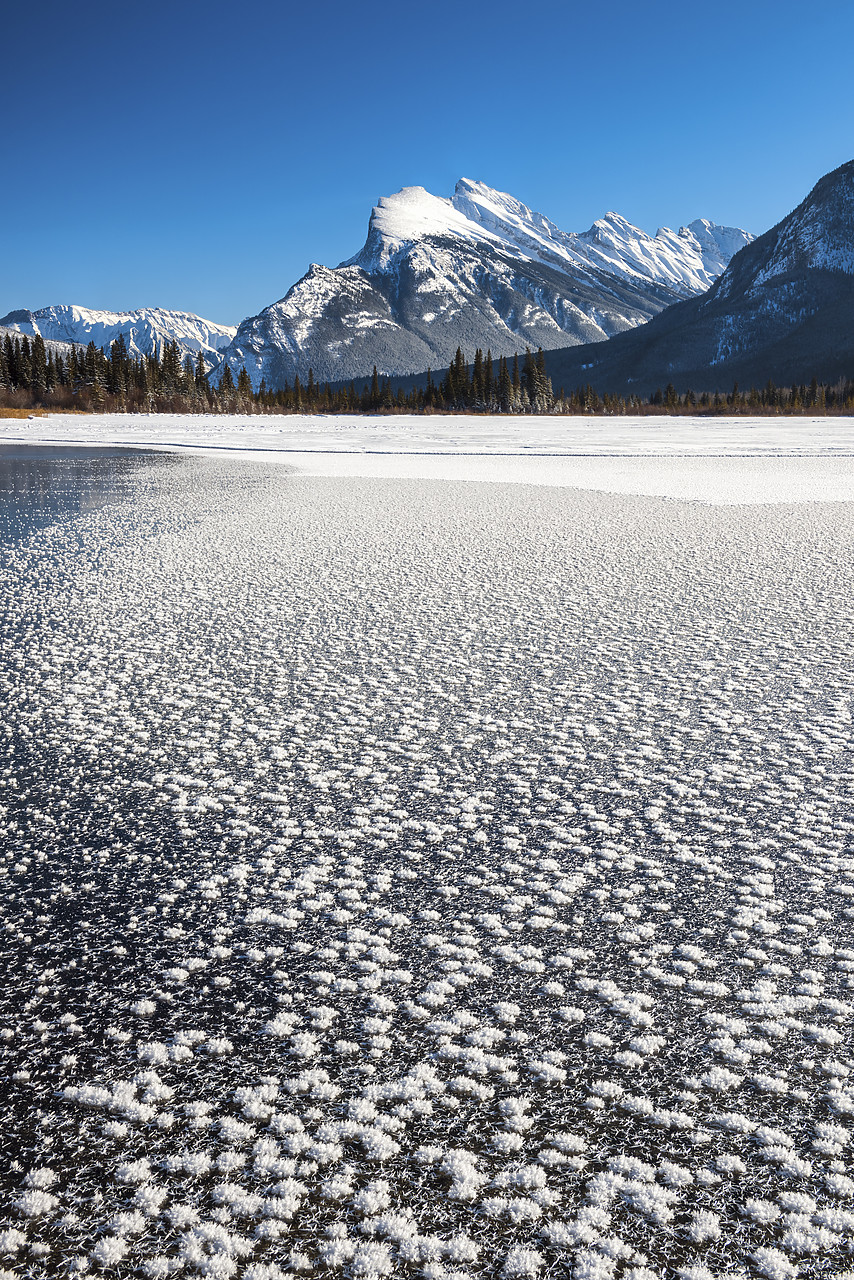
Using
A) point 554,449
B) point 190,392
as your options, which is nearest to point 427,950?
point 554,449

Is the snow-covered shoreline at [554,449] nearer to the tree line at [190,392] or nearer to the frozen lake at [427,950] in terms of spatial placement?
the frozen lake at [427,950]

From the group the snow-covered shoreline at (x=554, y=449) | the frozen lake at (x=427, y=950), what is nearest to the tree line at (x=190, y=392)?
the snow-covered shoreline at (x=554, y=449)

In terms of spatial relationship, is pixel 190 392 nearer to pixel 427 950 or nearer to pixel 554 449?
pixel 554 449

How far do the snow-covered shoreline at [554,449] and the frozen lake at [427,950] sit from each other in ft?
54.9

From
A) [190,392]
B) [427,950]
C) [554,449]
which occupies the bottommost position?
[427,950]

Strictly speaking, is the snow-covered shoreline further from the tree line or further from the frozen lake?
the tree line

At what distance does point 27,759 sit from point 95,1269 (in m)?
3.94

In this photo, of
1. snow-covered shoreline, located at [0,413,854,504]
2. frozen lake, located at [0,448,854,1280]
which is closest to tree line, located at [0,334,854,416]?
snow-covered shoreline, located at [0,413,854,504]

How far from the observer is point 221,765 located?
546cm

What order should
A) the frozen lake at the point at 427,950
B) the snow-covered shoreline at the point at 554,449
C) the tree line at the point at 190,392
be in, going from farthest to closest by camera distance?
the tree line at the point at 190,392 → the snow-covered shoreline at the point at 554,449 → the frozen lake at the point at 427,950

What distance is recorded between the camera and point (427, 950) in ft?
11.5

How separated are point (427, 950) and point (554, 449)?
46.1 metres

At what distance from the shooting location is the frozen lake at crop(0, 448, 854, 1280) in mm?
2293

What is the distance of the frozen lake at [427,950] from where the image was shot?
90.3 inches
